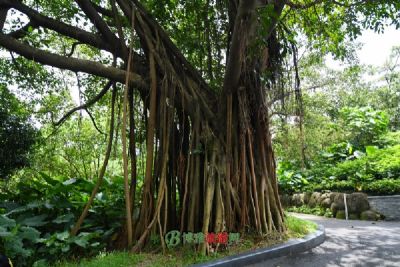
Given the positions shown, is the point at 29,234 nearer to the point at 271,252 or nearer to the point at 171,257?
the point at 171,257

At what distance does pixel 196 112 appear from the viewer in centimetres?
408

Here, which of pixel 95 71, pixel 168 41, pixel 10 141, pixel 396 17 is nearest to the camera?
pixel 95 71

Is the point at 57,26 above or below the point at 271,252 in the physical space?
above

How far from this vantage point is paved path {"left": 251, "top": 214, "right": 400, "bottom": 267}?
11.3 feet

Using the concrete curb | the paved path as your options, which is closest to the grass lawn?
the concrete curb

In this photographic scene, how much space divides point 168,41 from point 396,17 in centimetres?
297

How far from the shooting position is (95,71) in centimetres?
393

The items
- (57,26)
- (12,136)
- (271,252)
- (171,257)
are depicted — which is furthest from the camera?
(12,136)

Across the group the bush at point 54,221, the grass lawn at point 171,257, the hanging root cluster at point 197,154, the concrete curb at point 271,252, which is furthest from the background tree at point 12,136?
the concrete curb at point 271,252

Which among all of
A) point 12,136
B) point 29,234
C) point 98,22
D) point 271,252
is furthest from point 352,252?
point 12,136

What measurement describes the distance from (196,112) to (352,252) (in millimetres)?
2230

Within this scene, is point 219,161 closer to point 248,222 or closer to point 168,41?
point 248,222

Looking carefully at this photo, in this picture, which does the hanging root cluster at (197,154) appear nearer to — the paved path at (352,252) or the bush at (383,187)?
the paved path at (352,252)

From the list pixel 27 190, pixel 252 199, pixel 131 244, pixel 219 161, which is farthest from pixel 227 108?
pixel 27 190
